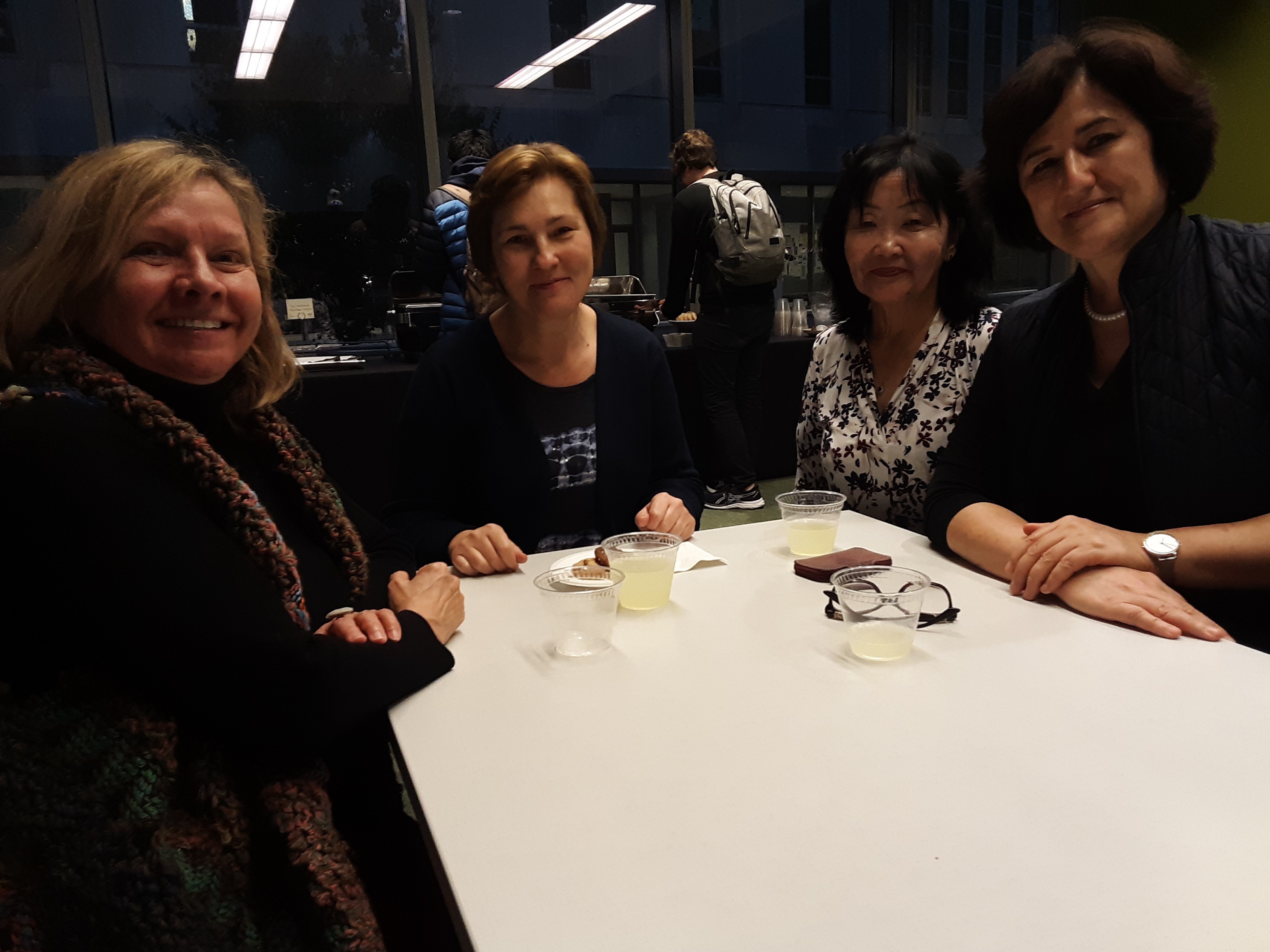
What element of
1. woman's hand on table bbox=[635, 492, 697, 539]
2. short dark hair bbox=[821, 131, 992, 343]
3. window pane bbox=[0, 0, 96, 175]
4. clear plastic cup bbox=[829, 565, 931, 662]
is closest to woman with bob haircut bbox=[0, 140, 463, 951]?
clear plastic cup bbox=[829, 565, 931, 662]

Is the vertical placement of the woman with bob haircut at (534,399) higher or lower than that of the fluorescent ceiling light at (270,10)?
lower

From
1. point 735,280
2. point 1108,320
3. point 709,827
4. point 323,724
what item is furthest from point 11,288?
point 735,280

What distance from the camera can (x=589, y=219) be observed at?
198cm

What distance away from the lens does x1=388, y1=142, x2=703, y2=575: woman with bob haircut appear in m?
1.87

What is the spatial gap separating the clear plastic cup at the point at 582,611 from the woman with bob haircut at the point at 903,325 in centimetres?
106

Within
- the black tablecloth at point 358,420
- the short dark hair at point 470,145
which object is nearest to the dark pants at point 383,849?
the black tablecloth at point 358,420

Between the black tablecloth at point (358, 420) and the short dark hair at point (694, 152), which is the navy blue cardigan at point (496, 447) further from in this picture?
the short dark hair at point (694, 152)

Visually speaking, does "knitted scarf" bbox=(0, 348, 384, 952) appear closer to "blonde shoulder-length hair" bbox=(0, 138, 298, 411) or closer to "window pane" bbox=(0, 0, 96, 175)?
"blonde shoulder-length hair" bbox=(0, 138, 298, 411)

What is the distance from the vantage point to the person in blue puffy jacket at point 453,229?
3598 millimetres

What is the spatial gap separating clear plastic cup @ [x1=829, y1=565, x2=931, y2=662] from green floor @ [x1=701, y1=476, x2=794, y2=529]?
292cm

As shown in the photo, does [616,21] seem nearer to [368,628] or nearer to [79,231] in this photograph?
[79,231]

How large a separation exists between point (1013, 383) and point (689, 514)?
29.3 inches

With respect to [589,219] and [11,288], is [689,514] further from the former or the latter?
[11,288]

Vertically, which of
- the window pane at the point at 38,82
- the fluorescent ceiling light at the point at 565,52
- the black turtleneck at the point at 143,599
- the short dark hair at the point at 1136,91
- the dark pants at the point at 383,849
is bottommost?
the dark pants at the point at 383,849
